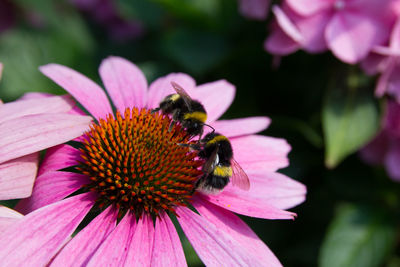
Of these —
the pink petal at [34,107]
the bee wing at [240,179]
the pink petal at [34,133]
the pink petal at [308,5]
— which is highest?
the pink petal at [34,107]

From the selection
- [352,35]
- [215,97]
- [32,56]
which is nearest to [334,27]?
[352,35]

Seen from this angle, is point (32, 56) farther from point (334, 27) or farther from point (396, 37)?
point (396, 37)

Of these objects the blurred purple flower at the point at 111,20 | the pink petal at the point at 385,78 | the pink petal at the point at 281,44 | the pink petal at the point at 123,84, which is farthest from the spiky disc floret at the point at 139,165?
the blurred purple flower at the point at 111,20

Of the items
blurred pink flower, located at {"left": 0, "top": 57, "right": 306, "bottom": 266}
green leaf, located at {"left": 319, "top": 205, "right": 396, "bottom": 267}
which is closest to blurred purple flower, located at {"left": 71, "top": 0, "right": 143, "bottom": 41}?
blurred pink flower, located at {"left": 0, "top": 57, "right": 306, "bottom": 266}

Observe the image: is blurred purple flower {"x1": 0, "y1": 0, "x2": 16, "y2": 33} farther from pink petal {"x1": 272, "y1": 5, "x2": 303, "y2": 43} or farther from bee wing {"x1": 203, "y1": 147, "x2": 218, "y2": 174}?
bee wing {"x1": 203, "y1": 147, "x2": 218, "y2": 174}

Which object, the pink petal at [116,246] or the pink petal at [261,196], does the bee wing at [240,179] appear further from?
the pink petal at [116,246]

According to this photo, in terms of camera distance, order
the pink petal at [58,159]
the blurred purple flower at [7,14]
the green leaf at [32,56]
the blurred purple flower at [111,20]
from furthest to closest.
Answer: the blurred purple flower at [7,14] → the blurred purple flower at [111,20] → the green leaf at [32,56] → the pink petal at [58,159]

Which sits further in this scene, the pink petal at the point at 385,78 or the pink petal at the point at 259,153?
the pink petal at the point at 385,78
